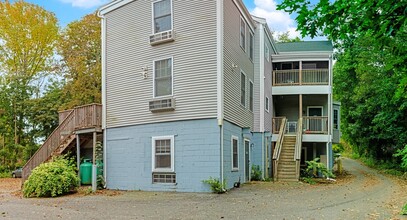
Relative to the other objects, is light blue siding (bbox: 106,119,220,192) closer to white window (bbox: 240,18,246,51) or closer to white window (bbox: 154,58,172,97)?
white window (bbox: 154,58,172,97)

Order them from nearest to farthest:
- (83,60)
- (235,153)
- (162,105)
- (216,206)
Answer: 1. (216,206)
2. (162,105)
3. (235,153)
4. (83,60)

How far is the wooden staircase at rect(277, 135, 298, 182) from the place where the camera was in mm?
17766

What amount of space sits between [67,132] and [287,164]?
1042cm

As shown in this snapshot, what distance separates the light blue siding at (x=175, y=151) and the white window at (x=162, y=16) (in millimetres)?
3668

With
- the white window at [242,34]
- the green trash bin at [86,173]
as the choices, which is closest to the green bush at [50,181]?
the green trash bin at [86,173]

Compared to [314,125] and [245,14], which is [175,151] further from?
[314,125]

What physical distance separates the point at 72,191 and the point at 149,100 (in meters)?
4.54

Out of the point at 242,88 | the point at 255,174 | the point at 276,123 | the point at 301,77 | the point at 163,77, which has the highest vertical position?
the point at 301,77

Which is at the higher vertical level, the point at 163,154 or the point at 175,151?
the point at 175,151

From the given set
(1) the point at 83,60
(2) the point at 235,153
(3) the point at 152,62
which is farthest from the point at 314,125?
(1) the point at 83,60

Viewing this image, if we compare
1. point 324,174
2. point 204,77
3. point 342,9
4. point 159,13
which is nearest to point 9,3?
A: point 159,13

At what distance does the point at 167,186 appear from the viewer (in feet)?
44.9

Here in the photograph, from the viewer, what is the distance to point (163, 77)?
14180 millimetres

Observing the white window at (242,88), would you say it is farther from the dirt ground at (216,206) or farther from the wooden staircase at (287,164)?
the dirt ground at (216,206)
